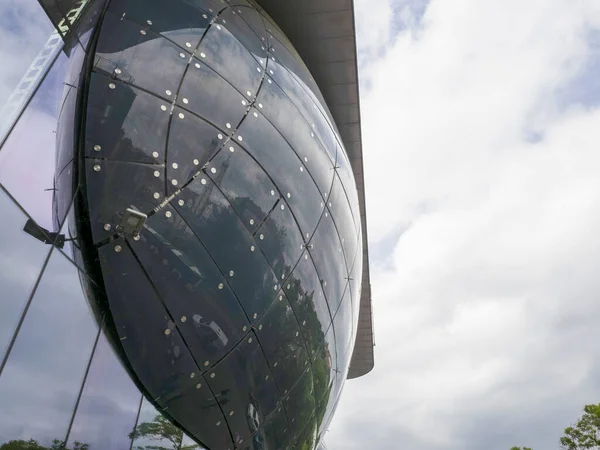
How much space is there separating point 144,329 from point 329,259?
3.43 meters

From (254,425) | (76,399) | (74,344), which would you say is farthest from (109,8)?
(254,425)

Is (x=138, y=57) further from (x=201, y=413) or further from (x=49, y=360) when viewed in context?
(x=201, y=413)

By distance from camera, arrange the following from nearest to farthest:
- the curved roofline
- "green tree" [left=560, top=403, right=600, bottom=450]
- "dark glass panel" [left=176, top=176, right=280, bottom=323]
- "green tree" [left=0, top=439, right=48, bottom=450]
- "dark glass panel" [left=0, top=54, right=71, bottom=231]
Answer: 1. "green tree" [left=0, top=439, right=48, bottom=450]
2. "dark glass panel" [left=0, top=54, right=71, bottom=231]
3. "dark glass panel" [left=176, top=176, right=280, bottom=323]
4. the curved roofline
5. "green tree" [left=560, top=403, right=600, bottom=450]

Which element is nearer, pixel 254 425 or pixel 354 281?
pixel 254 425

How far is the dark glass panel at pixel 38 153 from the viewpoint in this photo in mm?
4316

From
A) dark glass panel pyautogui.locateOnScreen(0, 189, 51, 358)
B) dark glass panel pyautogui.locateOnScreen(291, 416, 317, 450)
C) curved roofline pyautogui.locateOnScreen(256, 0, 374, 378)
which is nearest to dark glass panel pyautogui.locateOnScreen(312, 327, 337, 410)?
dark glass panel pyautogui.locateOnScreen(291, 416, 317, 450)

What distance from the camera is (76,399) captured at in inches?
185

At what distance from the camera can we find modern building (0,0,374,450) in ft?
14.6

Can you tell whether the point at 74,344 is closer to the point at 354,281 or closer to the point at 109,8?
the point at 109,8

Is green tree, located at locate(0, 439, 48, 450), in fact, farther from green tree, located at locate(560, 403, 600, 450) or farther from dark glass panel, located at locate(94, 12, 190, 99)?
green tree, located at locate(560, 403, 600, 450)

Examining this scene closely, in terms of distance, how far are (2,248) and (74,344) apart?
4.01ft

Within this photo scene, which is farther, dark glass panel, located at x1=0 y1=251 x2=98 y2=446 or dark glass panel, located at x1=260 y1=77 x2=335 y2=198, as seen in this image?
dark glass panel, located at x1=260 y1=77 x2=335 y2=198

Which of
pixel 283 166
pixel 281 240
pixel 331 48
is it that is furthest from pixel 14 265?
pixel 331 48

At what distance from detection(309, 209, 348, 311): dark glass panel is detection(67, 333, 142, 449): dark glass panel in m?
3.07
